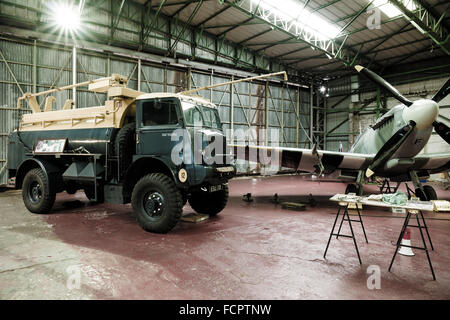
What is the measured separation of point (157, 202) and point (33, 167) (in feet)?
15.2

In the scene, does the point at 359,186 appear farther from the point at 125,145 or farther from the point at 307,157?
the point at 125,145

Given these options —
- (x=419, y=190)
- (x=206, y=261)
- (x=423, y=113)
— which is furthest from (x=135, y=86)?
(x=419, y=190)

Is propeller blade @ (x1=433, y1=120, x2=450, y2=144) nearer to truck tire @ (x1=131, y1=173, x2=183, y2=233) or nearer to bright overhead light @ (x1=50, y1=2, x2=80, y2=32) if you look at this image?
truck tire @ (x1=131, y1=173, x2=183, y2=233)

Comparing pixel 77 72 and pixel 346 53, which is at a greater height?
pixel 346 53

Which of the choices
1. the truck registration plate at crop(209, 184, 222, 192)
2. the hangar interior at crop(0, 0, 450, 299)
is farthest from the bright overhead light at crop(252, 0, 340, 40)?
the truck registration plate at crop(209, 184, 222, 192)

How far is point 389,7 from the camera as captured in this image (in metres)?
13.0

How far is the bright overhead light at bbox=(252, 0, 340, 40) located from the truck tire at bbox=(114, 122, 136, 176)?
9.87 meters

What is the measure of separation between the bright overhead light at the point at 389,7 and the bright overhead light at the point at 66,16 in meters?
14.0

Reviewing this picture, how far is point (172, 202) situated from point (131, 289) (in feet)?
7.05

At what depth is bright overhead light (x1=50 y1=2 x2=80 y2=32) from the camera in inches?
467

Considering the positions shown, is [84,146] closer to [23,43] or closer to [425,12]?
[23,43]

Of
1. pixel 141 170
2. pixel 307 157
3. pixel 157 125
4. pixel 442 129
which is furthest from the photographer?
pixel 307 157
